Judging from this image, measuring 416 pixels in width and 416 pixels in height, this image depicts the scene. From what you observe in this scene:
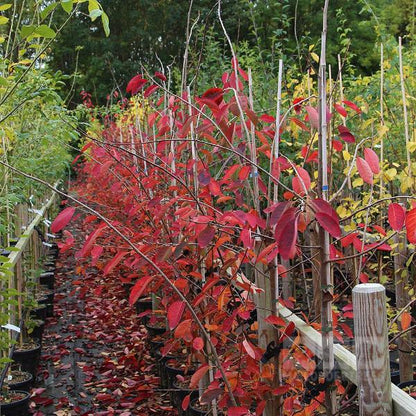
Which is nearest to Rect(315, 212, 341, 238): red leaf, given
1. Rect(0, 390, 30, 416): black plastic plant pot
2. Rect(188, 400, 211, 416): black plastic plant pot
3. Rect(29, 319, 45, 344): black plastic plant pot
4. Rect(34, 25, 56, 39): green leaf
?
Rect(34, 25, 56, 39): green leaf

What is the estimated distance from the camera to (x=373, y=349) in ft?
5.21

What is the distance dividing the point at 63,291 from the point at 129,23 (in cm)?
2172

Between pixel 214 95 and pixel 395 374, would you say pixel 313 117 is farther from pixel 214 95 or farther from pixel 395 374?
pixel 395 374

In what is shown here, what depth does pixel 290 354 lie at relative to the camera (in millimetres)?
2160

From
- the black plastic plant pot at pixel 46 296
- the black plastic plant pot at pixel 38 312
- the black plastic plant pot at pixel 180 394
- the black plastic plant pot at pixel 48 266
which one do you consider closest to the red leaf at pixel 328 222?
the black plastic plant pot at pixel 180 394

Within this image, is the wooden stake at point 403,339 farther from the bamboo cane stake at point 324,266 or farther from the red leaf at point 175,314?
the red leaf at point 175,314

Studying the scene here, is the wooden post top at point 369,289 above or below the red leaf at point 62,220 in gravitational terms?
below

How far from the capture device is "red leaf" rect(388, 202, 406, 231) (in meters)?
1.80

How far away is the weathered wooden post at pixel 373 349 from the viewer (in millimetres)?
1583

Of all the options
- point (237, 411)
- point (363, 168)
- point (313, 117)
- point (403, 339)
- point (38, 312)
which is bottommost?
point (38, 312)

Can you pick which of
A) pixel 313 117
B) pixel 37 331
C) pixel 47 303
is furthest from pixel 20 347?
pixel 313 117

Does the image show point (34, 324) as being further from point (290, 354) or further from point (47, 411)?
point (290, 354)

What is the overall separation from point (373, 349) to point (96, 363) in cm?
393

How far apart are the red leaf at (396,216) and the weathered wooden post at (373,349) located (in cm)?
27
